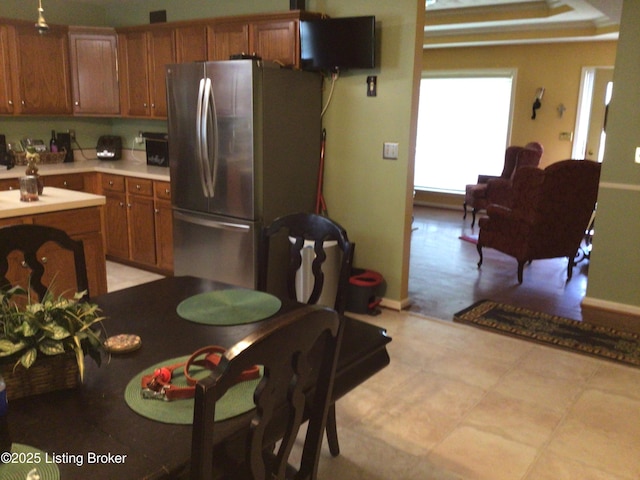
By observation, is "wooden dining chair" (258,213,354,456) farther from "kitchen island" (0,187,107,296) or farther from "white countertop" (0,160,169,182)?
"white countertop" (0,160,169,182)

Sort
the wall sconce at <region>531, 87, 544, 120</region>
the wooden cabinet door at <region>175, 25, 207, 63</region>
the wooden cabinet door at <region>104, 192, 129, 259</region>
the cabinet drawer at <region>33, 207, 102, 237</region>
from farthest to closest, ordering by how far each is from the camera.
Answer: the wall sconce at <region>531, 87, 544, 120</region> → the wooden cabinet door at <region>104, 192, 129, 259</region> → the wooden cabinet door at <region>175, 25, 207, 63</region> → the cabinet drawer at <region>33, 207, 102, 237</region>

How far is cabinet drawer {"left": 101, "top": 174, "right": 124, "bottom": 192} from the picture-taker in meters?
4.96

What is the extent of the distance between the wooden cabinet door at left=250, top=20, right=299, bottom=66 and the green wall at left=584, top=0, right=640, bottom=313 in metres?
2.29

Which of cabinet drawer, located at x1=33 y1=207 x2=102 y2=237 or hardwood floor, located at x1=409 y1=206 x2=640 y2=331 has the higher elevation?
cabinet drawer, located at x1=33 y1=207 x2=102 y2=237

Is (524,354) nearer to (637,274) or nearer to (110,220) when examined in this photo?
(637,274)

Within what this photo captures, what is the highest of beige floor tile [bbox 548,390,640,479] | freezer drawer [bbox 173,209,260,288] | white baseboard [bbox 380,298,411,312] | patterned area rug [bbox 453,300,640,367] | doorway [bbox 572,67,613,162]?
doorway [bbox 572,67,613,162]

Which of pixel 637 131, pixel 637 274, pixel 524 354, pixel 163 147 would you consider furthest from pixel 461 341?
pixel 163 147

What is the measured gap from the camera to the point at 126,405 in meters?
1.28

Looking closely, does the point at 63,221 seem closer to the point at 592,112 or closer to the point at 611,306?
the point at 611,306

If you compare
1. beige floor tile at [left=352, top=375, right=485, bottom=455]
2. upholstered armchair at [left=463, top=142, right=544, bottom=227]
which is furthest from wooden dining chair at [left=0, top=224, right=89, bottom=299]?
upholstered armchair at [left=463, top=142, right=544, bottom=227]

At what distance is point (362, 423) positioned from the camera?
2.59 meters

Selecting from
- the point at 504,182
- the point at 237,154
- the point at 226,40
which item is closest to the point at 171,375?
the point at 237,154

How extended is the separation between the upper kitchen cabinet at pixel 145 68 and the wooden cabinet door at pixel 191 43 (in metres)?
0.08

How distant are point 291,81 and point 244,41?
703mm
